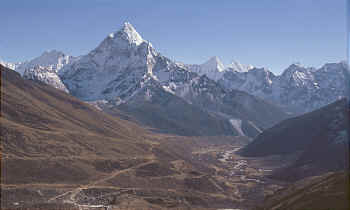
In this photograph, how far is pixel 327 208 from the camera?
148 m

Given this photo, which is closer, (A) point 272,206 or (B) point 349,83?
(B) point 349,83

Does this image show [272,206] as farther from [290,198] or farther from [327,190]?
[327,190]

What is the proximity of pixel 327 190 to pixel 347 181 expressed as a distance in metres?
7.95

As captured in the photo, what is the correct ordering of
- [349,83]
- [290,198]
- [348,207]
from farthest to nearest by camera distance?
[290,198] → [348,207] → [349,83]

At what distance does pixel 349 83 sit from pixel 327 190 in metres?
98.5

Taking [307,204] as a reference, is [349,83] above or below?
above

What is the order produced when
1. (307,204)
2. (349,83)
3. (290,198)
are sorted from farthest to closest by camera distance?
(290,198) → (307,204) → (349,83)

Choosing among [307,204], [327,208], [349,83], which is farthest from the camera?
[307,204]

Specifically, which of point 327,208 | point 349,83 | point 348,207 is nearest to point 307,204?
point 327,208

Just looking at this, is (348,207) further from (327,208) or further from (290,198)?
(290,198)

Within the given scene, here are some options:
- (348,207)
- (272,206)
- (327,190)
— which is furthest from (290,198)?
(348,207)

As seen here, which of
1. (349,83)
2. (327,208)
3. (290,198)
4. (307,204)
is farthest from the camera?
(290,198)

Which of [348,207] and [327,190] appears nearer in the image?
[348,207]

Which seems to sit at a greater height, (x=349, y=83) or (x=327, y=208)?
(x=349, y=83)
